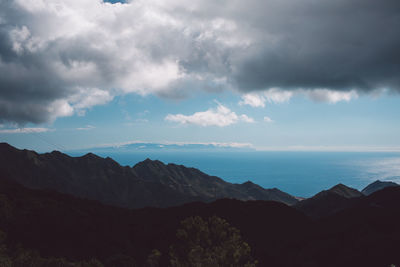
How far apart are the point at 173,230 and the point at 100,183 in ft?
363

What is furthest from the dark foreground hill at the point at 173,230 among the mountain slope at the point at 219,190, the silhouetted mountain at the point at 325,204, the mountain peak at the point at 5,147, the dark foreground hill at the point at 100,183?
the mountain peak at the point at 5,147

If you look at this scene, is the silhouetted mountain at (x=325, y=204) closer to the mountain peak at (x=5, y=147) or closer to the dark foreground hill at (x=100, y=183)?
the dark foreground hill at (x=100, y=183)

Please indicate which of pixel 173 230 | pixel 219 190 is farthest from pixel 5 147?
pixel 173 230

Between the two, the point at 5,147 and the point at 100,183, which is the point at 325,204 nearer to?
the point at 100,183

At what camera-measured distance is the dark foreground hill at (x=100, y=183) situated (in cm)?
14700

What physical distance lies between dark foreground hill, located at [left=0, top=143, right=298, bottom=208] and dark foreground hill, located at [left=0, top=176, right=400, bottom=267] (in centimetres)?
6167

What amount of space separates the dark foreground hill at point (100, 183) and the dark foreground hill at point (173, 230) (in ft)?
202

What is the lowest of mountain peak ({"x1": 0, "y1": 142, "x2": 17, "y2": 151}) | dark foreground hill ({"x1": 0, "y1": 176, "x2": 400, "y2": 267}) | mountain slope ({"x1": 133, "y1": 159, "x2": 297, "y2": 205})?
mountain slope ({"x1": 133, "y1": 159, "x2": 297, "y2": 205})

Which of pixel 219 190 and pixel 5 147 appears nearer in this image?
pixel 5 147

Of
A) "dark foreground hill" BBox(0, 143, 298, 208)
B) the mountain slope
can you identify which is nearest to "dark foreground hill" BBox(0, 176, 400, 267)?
"dark foreground hill" BBox(0, 143, 298, 208)

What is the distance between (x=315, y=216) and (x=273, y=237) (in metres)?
54.4

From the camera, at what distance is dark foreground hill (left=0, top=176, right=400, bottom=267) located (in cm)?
5150

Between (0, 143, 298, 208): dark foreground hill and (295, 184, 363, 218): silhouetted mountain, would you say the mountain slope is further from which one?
(295, 184, 363, 218): silhouetted mountain

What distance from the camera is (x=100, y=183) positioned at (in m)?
163
